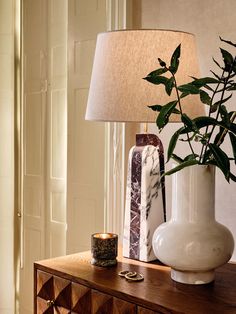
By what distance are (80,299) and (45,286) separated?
6.6 inches

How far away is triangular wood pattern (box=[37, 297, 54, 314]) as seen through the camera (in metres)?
1.45

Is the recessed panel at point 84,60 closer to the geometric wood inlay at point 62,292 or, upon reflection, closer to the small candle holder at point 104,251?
the small candle holder at point 104,251

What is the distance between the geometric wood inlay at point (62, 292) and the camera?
4.52 feet

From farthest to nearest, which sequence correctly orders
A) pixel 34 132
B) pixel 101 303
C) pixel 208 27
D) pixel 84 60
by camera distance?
1. pixel 34 132
2. pixel 84 60
3. pixel 208 27
4. pixel 101 303

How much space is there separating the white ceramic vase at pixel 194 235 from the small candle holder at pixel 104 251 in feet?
0.68

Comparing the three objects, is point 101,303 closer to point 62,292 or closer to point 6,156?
point 62,292

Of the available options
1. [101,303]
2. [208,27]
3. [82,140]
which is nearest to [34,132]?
[82,140]

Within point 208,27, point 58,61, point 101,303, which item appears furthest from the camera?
point 58,61

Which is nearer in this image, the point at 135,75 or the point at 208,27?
the point at 135,75

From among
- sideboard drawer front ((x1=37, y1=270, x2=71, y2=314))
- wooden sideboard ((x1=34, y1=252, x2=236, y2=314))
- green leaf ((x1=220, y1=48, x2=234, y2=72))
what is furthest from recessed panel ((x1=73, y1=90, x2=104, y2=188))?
green leaf ((x1=220, y1=48, x2=234, y2=72))

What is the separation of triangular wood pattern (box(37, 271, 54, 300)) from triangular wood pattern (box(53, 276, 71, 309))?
0.07 ft

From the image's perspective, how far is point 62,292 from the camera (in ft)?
4.58

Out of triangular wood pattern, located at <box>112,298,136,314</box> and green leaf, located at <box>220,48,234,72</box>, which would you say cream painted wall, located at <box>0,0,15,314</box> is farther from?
green leaf, located at <box>220,48,234,72</box>

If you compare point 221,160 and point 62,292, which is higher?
point 221,160
